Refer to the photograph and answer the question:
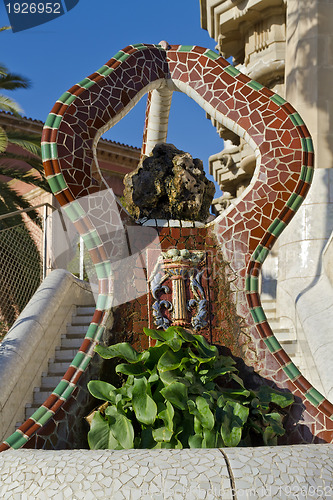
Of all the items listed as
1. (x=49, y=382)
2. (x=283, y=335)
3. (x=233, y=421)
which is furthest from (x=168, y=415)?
(x=283, y=335)

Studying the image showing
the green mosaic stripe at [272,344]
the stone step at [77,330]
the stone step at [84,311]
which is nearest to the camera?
the green mosaic stripe at [272,344]

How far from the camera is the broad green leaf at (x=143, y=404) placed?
3.76 m

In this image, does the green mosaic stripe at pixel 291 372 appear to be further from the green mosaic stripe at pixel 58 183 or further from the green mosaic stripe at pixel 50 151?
the green mosaic stripe at pixel 50 151

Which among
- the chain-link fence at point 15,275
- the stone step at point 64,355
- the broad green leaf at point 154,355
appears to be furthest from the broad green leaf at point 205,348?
the chain-link fence at point 15,275

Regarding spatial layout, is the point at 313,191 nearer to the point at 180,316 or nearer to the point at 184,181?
the point at 184,181

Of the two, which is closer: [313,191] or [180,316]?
[180,316]

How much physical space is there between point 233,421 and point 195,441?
0.26m

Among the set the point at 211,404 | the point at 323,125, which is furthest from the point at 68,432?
the point at 323,125

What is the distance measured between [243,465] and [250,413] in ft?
3.58

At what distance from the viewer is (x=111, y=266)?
15.4 feet

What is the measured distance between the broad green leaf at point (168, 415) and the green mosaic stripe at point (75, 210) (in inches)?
60.1

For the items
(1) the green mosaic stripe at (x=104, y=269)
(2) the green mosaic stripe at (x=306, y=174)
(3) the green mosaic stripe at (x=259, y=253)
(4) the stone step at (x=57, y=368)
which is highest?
(2) the green mosaic stripe at (x=306, y=174)

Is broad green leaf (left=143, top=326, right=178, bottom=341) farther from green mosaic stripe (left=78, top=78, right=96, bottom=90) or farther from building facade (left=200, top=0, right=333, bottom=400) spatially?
green mosaic stripe (left=78, top=78, right=96, bottom=90)

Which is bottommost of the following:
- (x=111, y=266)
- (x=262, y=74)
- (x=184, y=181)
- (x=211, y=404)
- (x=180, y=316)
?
(x=211, y=404)
